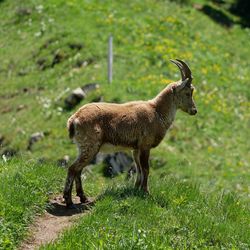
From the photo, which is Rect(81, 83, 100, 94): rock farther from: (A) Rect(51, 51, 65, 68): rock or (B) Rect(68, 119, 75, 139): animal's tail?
(B) Rect(68, 119, 75, 139): animal's tail

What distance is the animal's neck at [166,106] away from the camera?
11469 mm

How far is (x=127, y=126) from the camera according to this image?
1084 centimetres

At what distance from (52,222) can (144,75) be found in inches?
543

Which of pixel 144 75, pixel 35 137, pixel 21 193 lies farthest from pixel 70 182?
pixel 144 75

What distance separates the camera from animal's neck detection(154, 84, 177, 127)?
11469 millimetres

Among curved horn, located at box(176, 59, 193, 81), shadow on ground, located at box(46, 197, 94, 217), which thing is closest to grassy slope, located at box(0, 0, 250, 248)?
shadow on ground, located at box(46, 197, 94, 217)

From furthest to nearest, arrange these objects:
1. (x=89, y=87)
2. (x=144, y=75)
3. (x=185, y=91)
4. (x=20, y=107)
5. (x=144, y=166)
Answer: (x=144, y=75) < (x=20, y=107) < (x=89, y=87) < (x=185, y=91) < (x=144, y=166)

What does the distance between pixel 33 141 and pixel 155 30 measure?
9552 millimetres

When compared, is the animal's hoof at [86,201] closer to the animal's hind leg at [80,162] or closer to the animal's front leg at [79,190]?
the animal's front leg at [79,190]

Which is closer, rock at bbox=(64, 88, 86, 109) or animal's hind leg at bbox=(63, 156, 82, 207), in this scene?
animal's hind leg at bbox=(63, 156, 82, 207)

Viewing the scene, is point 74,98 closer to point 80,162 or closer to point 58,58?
point 58,58

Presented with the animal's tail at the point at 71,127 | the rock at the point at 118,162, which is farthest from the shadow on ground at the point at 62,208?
the rock at the point at 118,162

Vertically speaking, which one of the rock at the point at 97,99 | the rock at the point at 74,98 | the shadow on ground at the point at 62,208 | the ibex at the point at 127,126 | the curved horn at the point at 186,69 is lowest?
the rock at the point at 74,98

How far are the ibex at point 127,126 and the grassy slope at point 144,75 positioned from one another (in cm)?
69
